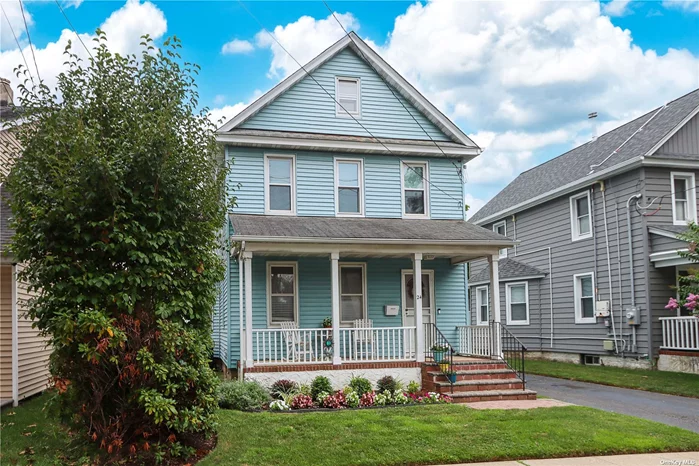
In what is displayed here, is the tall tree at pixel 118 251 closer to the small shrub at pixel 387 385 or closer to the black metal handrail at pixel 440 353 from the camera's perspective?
the small shrub at pixel 387 385

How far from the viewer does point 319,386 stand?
40.9ft

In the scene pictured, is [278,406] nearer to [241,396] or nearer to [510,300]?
[241,396]

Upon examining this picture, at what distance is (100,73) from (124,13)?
11.1 feet

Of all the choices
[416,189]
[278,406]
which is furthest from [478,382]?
[416,189]

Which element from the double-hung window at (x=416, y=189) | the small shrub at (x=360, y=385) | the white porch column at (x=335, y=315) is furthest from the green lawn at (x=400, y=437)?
the double-hung window at (x=416, y=189)

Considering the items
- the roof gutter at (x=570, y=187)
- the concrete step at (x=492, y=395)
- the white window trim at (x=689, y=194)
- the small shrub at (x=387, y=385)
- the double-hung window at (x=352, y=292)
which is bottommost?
the concrete step at (x=492, y=395)

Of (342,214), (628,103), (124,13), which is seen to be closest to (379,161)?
(342,214)

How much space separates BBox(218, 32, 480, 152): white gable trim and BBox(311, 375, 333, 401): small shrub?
6.87 m

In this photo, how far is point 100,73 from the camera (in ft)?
26.5

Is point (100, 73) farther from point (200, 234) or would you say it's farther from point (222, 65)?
point (222, 65)

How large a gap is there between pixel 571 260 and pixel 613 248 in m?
2.20

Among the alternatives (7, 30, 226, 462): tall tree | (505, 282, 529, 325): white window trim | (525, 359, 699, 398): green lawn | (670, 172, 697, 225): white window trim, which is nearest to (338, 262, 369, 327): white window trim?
(525, 359, 699, 398): green lawn

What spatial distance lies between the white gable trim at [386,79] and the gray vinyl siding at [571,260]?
205 inches

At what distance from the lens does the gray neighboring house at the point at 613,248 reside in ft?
56.1
